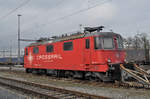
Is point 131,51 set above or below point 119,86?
above

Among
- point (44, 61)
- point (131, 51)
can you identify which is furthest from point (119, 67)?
point (131, 51)

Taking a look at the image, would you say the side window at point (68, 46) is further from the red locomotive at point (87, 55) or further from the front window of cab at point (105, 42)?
the front window of cab at point (105, 42)

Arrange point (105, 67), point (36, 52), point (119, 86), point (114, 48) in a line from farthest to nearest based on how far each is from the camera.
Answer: point (36, 52)
point (114, 48)
point (105, 67)
point (119, 86)

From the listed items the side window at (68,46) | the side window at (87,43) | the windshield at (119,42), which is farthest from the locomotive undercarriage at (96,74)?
the windshield at (119,42)

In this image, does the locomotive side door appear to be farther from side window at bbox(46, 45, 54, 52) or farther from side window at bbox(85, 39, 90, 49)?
side window at bbox(46, 45, 54, 52)

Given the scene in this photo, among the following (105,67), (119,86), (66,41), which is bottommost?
(119,86)

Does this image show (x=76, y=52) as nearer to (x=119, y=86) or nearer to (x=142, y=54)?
(x=119, y=86)

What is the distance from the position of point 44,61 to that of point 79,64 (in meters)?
5.57

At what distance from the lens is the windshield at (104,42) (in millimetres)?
12609

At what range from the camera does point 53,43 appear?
16.9 metres

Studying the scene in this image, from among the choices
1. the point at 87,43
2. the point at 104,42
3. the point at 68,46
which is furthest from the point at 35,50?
the point at 104,42

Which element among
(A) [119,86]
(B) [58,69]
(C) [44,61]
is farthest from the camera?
(C) [44,61]

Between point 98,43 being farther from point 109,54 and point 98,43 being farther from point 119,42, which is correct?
point 119,42

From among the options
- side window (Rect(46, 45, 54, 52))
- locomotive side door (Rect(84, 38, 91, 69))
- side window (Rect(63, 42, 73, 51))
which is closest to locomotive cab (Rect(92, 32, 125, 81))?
locomotive side door (Rect(84, 38, 91, 69))
